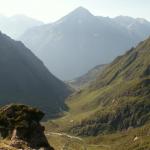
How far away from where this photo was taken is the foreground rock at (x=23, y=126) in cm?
8150

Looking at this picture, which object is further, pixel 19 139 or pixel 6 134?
pixel 6 134

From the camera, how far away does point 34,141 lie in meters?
82.3

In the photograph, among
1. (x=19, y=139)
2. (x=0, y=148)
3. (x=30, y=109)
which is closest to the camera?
(x=0, y=148)

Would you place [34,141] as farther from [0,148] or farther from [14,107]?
[0,148]

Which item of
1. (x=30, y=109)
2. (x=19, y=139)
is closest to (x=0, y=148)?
(x=19, y=139)

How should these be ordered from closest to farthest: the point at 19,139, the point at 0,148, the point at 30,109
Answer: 1. the point at 0,148
2. the point at 19,139
3. the point at 30,109

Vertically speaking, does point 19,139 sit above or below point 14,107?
below

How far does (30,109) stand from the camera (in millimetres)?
84312

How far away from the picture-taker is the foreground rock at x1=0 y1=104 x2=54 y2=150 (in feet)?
267

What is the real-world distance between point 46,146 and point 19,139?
18.9ft

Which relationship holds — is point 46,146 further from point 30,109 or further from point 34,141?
point 30,109

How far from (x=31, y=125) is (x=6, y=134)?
576cm

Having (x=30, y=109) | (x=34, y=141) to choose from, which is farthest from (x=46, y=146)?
(x=30, y=109)

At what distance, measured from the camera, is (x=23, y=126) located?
81688mm
